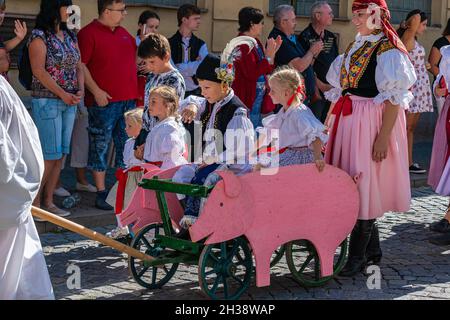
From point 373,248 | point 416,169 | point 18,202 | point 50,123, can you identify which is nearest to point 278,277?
point 373,248

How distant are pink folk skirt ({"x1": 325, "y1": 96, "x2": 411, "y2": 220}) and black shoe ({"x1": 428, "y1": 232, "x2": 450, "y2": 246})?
1101 millimetres

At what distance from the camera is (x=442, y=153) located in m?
8.70

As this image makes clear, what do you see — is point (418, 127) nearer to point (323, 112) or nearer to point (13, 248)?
point (323, 112)

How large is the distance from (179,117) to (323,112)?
472cm

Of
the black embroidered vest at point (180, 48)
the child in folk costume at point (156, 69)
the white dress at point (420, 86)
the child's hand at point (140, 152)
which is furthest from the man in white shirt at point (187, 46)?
the white dress at point (420, 86)

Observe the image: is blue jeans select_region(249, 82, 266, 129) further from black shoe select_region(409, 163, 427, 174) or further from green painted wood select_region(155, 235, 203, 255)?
green painted wood select_region(155, 235, 203, 255)

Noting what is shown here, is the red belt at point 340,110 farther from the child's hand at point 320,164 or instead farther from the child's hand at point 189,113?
the child's hand at point 189,113

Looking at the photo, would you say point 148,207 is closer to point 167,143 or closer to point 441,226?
point 167,143

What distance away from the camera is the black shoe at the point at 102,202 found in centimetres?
888

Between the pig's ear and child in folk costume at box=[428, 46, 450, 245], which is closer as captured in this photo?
the pig's ear

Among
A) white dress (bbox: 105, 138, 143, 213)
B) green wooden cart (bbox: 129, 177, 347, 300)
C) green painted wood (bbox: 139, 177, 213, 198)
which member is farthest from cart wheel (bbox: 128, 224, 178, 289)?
white dress (bbox: 105, 138, 143, 213)

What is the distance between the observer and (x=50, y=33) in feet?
27.8

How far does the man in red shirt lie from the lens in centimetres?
897

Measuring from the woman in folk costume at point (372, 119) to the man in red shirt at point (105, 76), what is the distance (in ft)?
8.82
